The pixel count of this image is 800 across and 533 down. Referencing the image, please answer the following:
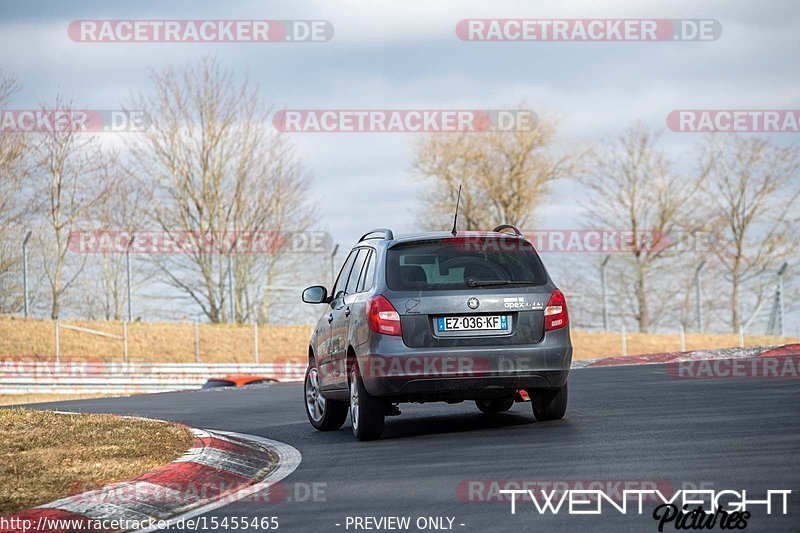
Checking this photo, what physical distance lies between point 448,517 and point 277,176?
48.0 metres

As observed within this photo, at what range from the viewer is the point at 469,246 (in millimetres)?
10602

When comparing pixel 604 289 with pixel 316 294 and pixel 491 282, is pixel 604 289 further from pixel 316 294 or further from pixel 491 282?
pixel 491 282

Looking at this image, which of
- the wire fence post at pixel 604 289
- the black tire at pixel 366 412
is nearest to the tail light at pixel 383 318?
the black tire at pixel 366 412

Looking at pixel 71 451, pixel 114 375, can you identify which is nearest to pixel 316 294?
pixel 71 451

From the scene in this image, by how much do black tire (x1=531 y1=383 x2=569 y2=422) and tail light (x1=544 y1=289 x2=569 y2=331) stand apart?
0.78 m

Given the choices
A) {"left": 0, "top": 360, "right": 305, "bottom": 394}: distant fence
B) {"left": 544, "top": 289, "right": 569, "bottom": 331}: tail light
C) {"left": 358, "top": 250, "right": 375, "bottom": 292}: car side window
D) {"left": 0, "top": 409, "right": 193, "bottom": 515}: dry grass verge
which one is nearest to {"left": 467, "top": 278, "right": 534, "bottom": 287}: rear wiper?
{"left": 544, "top": 289, "right": 569, "bottom": 331}: tail light

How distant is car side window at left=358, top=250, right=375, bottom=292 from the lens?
10.6 metres

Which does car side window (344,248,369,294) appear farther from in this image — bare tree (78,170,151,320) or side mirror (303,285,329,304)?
bare tree (78,170,151,320)

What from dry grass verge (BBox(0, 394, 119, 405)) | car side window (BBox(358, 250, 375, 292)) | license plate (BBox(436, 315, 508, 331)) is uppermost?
car side window (BBox(358, 250, 375, 292))

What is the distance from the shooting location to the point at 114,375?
35719 mm

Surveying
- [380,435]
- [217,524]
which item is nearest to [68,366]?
[380,435]

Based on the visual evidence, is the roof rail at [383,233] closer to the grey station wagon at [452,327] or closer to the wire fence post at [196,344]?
the grey station wagon at [452,327]

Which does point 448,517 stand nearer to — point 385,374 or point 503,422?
point 385,374

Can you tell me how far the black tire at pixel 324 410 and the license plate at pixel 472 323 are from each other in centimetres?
233
